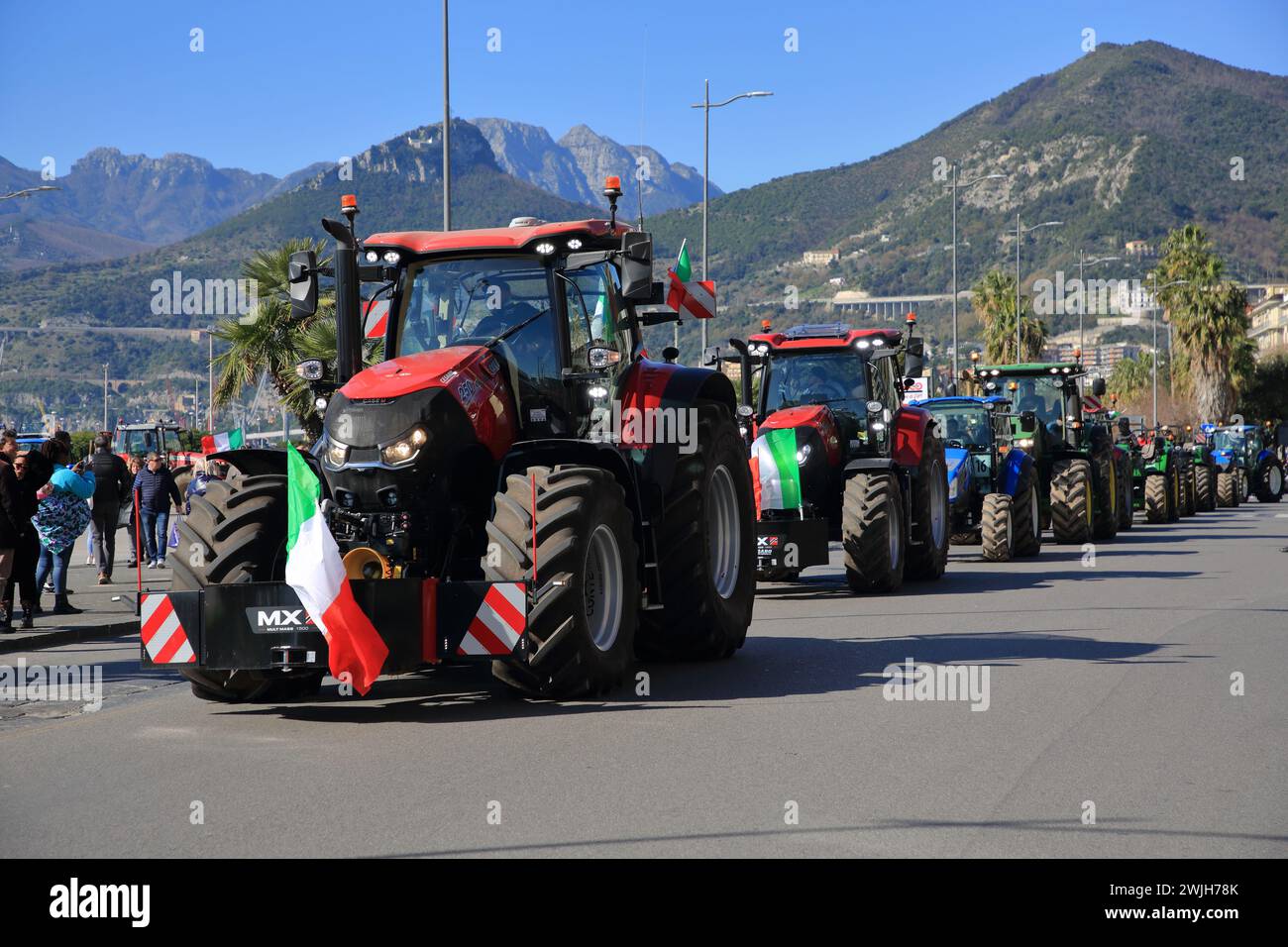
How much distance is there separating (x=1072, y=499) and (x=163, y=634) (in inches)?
788

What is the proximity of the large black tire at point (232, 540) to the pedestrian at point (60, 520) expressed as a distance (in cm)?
824

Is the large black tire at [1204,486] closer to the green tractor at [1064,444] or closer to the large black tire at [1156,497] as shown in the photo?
the large black tire at [1156,497]

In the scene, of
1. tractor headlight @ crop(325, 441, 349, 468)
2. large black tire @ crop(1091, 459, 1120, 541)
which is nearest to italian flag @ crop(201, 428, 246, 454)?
tractor headlight @ crop(325, 441, 349, 468)

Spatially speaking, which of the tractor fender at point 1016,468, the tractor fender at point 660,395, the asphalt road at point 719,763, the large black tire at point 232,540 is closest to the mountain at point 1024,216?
the tractor fender at point 1016,468

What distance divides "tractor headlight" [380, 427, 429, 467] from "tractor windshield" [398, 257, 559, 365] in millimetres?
1288

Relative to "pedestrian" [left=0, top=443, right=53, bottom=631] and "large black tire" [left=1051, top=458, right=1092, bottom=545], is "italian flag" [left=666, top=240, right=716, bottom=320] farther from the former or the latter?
"large black tire" [left=1051, top=458, right=1092, bottom=545]

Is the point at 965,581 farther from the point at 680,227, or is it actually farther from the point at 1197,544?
the point at 680,227

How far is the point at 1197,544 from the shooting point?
92.0ft

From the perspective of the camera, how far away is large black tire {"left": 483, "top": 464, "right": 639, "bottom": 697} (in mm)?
9375

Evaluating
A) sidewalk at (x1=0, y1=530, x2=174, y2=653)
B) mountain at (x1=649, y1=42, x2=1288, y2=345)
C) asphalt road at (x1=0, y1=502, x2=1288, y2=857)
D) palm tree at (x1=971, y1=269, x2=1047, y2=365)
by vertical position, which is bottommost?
asphalt road at (x1=0, y1=502, x2=1288, y2=857)

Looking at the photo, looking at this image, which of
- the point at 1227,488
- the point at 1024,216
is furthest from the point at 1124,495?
the point at 1024,216

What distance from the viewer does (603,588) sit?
1027 cm

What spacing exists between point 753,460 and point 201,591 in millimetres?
9723
